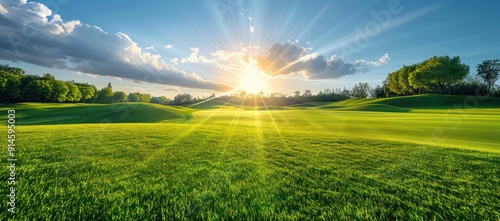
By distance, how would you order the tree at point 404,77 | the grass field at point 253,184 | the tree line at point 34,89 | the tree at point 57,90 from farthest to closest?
the tree at point 404,77, the tree at point 57,90, the tree line at point 34,89, the grass field at point 253,184

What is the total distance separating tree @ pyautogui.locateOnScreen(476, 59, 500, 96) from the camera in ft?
268

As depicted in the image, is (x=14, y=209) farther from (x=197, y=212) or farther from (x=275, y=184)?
(x=275, y=184)

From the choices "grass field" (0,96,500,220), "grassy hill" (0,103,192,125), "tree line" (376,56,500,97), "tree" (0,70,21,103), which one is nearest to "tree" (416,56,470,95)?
"tree line" (376,56,500,97)

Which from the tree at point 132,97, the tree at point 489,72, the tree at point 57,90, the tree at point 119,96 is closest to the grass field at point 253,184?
the tree at point 57,90

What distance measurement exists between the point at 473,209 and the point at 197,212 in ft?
14.9

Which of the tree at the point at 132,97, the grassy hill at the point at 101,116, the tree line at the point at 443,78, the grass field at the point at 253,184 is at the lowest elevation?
the grassy hill at the point at 101,116

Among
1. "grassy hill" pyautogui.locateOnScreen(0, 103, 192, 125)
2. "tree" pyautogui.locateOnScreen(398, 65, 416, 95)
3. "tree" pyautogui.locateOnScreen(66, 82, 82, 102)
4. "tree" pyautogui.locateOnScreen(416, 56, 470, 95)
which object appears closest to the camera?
"grassy hill" pyautogui.locateOnScreen(0, 103, 192, 125)

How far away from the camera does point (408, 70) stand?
80.8 metres

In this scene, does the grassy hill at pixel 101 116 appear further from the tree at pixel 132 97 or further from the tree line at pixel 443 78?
the tree at pixel 132 97

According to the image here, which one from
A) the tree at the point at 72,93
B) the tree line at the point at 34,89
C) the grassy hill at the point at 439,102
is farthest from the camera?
the tree at the point at 72,93

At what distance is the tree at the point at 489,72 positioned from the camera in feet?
268

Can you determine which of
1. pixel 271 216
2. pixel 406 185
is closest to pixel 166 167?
pixel 271 216

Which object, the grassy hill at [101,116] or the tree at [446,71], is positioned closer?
the grassy hill at [101,116]

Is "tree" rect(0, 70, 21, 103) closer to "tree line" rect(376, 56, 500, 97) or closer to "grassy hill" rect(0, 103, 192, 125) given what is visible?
"grassy hill" rect(0, 103, 192, 125)
